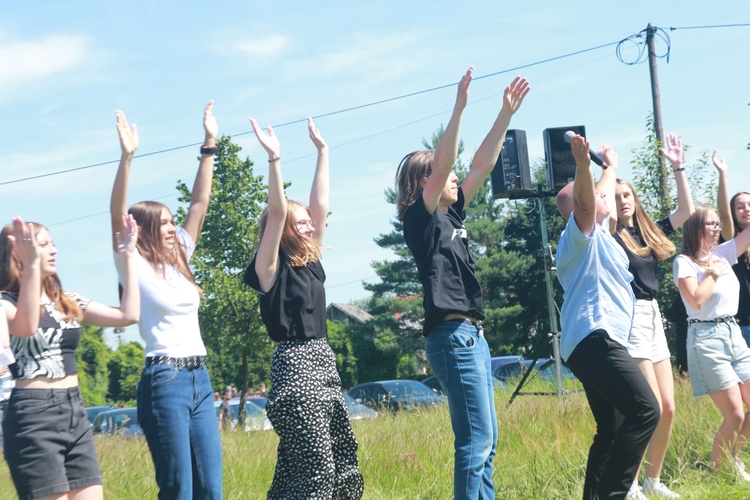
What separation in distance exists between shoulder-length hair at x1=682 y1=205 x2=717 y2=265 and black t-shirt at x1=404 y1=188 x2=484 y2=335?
2.14 meters

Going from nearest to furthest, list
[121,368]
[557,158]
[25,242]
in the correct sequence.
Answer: [25,242] → [557,158] → [121,368]

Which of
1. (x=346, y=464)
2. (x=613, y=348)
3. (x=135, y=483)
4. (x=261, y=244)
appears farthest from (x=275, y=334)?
(x=135, y=483)

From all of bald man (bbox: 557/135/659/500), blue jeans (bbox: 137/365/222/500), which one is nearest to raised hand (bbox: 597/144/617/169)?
bald man (bbox: 557/135/659/500)

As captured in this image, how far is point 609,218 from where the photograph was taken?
447cm

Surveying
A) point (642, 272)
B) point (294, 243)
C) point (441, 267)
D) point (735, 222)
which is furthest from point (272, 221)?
point (735, 222)

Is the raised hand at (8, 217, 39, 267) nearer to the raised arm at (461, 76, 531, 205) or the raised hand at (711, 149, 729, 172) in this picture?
the raised arm at (461, 76, 531, 205)

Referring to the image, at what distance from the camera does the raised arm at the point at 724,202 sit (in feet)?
19.8

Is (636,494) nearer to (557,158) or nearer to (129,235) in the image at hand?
(129,235)

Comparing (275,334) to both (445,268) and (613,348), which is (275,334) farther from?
(613,348)

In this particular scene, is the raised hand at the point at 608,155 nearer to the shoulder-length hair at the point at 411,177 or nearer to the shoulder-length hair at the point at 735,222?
the shoulder-length hair at the point at 411,177

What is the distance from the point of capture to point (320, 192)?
4.60 meters

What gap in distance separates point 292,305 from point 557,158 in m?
6.85

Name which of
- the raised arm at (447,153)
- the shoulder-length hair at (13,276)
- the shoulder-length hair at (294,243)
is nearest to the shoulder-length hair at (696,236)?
the raised arm at (447,153)

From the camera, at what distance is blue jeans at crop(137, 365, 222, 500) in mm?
3666
